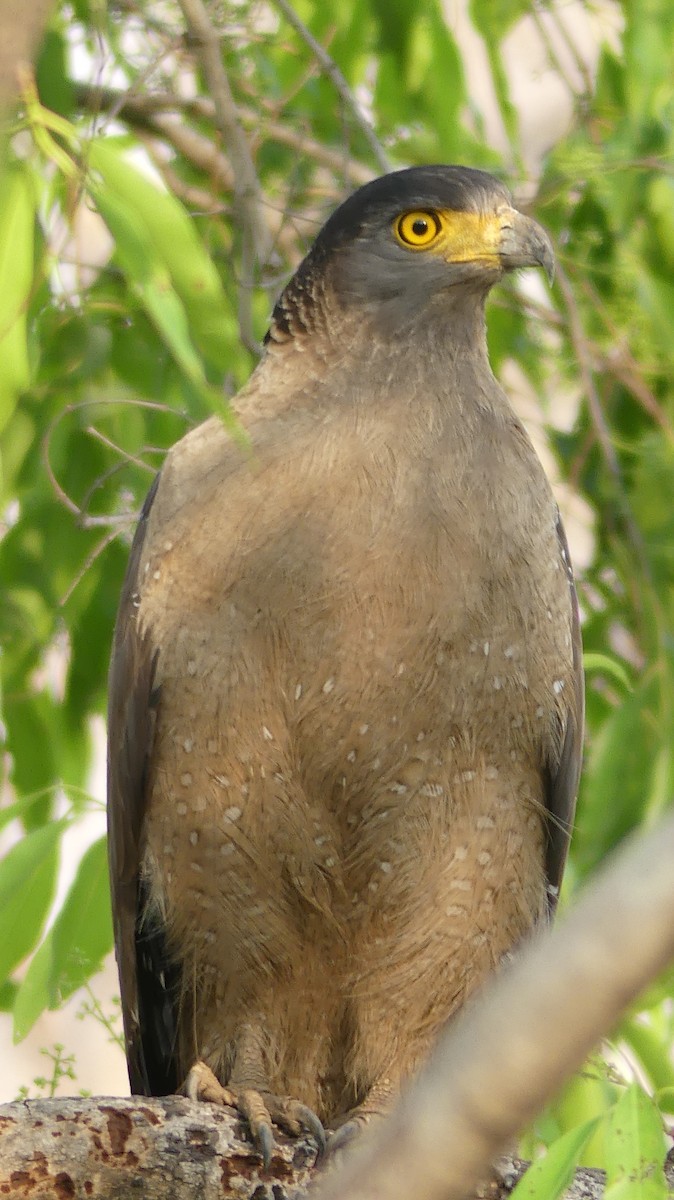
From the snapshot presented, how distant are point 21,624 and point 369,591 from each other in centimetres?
145

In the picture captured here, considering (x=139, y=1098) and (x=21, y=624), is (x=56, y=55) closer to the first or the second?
(x=21, y=624)

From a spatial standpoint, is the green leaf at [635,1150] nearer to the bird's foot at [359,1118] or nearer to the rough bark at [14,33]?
the bird's foot at [359,1118]

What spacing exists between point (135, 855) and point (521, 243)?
6.16ft

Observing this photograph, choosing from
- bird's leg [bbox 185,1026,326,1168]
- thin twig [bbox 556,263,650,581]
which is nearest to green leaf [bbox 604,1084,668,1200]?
bird's leg [bbox 185,1026,326,1168]

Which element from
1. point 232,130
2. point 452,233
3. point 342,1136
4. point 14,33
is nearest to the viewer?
point 14,33

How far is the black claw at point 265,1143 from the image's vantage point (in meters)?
3.35

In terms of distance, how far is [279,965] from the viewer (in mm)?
3922

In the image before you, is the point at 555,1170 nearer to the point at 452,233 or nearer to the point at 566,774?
the point at 566,774

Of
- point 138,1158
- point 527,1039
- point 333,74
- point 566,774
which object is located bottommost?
point 138,1158

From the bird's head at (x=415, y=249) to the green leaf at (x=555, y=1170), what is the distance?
7.48ft

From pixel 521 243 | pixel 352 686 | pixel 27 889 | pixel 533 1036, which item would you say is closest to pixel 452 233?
pixel 521 243

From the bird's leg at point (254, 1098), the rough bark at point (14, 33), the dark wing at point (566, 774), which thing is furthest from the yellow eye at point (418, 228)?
the rough bark at point (14, 33)

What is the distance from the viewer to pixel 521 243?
391cm

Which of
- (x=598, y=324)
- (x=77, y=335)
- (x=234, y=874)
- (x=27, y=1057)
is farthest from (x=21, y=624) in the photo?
(x=27, y=1057)
